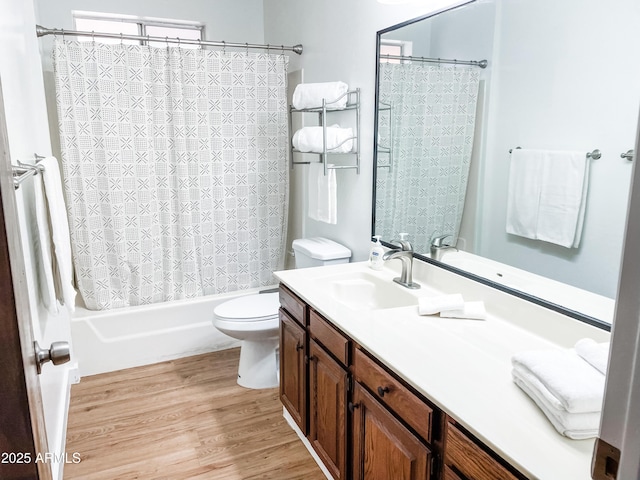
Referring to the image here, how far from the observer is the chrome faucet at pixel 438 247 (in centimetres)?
203

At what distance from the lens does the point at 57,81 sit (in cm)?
274

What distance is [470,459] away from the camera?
42.8 inches

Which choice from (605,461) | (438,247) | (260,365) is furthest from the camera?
(260,365)

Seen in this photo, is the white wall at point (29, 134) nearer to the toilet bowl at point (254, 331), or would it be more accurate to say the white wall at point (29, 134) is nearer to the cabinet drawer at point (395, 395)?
the toilet bowl at point (254, 331)

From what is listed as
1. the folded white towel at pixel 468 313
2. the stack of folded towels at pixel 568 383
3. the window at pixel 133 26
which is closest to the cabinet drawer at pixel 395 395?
the stack of folded towels at pixel 568 383

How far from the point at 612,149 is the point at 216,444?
6.56 feet

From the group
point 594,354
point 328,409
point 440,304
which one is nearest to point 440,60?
point 440,304

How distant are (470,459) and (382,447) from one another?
44cm

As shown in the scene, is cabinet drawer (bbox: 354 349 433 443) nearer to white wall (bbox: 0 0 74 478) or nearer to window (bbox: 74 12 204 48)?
white wall (bbox: 0 0 74 478)

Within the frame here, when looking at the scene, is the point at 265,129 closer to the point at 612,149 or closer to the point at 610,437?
the point at 612,149

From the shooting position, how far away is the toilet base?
2.79 metres

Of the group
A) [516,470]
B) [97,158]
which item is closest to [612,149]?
[516,470]

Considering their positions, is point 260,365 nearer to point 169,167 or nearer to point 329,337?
point 329,337

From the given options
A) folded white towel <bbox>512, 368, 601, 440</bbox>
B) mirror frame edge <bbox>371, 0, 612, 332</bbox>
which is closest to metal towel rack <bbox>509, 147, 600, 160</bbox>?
mirror frame edge <bbox>371, 0, 612, 332</bbox>
